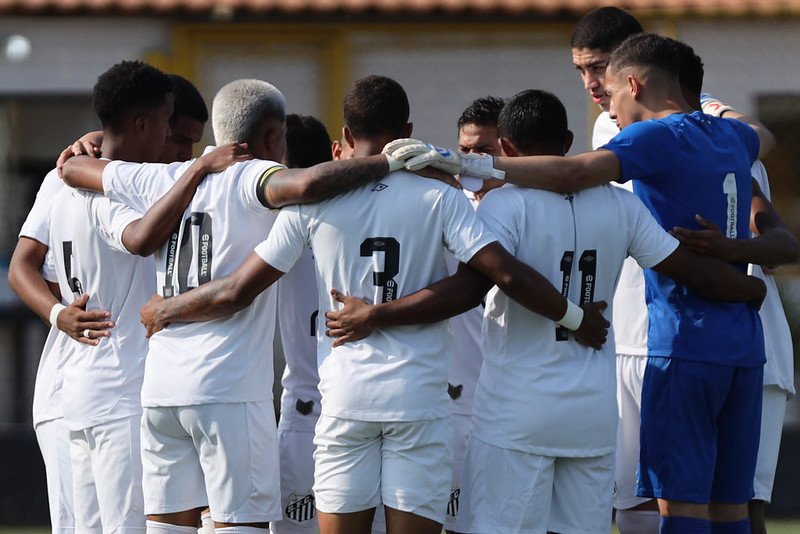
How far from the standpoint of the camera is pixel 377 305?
4.55 m

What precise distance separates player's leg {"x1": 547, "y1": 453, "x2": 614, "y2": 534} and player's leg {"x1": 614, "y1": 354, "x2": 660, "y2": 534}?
37.6 inches

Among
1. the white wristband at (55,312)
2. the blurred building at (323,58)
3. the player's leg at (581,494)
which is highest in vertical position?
the blurred building at (323,58)

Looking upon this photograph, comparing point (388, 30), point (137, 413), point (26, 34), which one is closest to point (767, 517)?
point (388, 30)

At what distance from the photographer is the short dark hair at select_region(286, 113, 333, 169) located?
5.62 metres

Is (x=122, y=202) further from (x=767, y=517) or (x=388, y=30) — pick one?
(x=767, y=517)

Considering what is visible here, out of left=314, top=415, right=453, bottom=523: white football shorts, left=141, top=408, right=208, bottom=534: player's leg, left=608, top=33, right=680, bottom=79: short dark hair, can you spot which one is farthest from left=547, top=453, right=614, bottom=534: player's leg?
left=608, top=33, right=680, bottom=79: short dark hair

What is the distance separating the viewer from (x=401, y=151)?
4539 millimetres

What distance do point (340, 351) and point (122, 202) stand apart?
1081 mm

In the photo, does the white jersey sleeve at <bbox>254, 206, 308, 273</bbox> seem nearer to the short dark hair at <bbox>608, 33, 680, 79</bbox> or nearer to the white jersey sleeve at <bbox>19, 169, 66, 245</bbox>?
the white jersey sleeve at <bbox>19, 169, 66, 245</bbox>

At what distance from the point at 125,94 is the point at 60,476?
1561mm

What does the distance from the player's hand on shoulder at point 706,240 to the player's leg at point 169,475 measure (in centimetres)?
196

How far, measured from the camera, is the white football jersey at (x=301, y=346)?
539 centimetres

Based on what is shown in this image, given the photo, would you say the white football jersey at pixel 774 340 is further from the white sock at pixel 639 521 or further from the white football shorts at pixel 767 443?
the white sock at pixel 639 521

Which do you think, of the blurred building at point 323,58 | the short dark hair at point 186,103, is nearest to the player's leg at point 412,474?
the short dark hair at point 186,103
